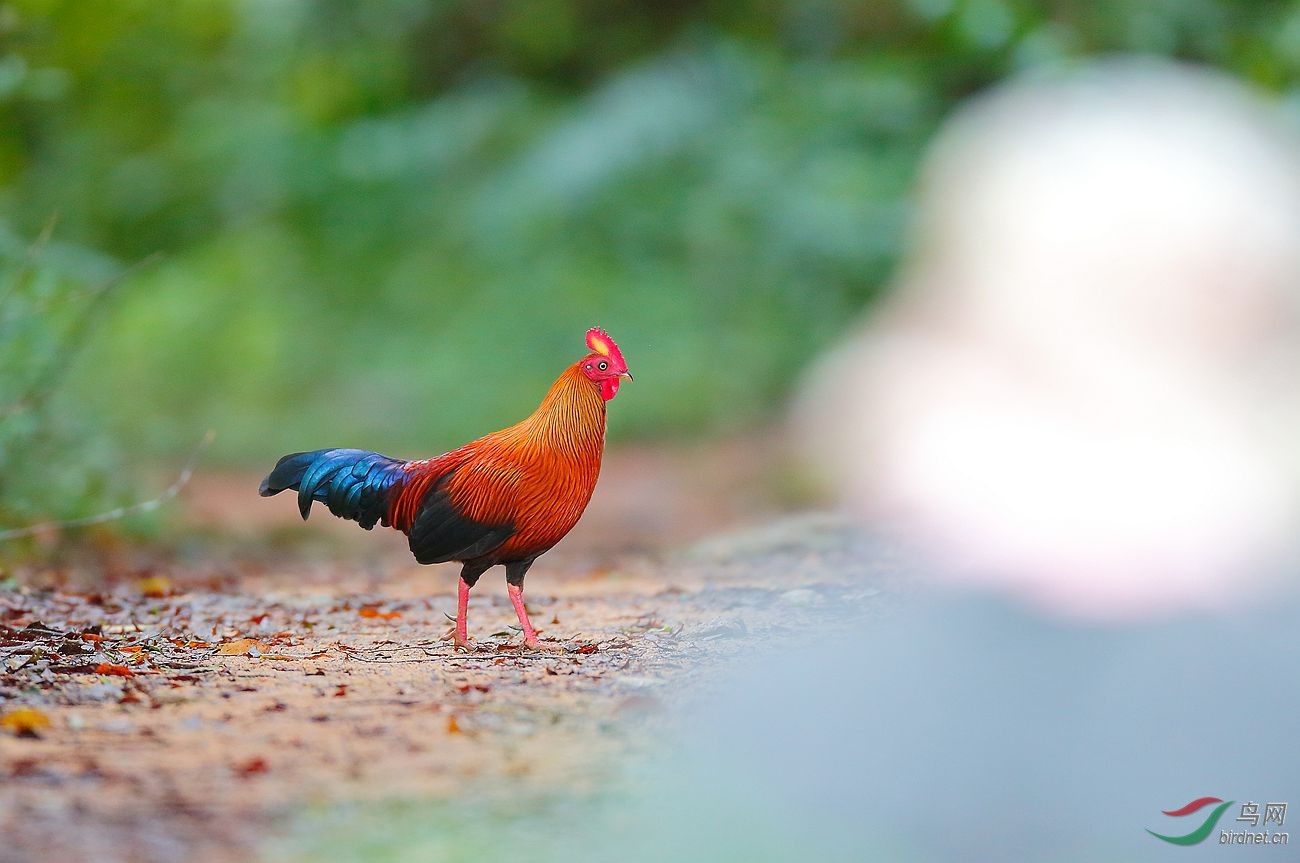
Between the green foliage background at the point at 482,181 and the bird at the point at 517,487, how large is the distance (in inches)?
157

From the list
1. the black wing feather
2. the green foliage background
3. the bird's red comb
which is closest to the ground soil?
the black wing feather

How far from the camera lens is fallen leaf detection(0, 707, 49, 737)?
2.70 meters

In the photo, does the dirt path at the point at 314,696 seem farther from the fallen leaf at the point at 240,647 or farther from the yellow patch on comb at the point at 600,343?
the yellow patch on comb at the point at 600,343

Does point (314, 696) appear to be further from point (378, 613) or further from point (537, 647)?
point (378, 613)

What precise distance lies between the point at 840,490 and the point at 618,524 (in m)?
1.30

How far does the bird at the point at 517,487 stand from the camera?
3.19m

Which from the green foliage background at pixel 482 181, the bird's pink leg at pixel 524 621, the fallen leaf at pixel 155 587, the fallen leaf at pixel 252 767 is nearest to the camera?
the fallen leaf at pixel 252 767

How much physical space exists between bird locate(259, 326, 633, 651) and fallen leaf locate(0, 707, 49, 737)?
2.67 ft

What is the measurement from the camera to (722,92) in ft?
32.0

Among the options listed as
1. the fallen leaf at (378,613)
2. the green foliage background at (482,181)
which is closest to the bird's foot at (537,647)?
the fallen leaf at (378,613)

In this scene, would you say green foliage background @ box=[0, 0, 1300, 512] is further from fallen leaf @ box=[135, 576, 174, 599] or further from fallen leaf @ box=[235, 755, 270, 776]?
fallen leaf @ box=[235, 755, 270, 776]

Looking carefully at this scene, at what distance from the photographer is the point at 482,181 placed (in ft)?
33.8

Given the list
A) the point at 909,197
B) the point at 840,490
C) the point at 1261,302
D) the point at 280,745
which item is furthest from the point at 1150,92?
the point at 280,745

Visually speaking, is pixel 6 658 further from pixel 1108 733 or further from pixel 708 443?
pixel 708 443
